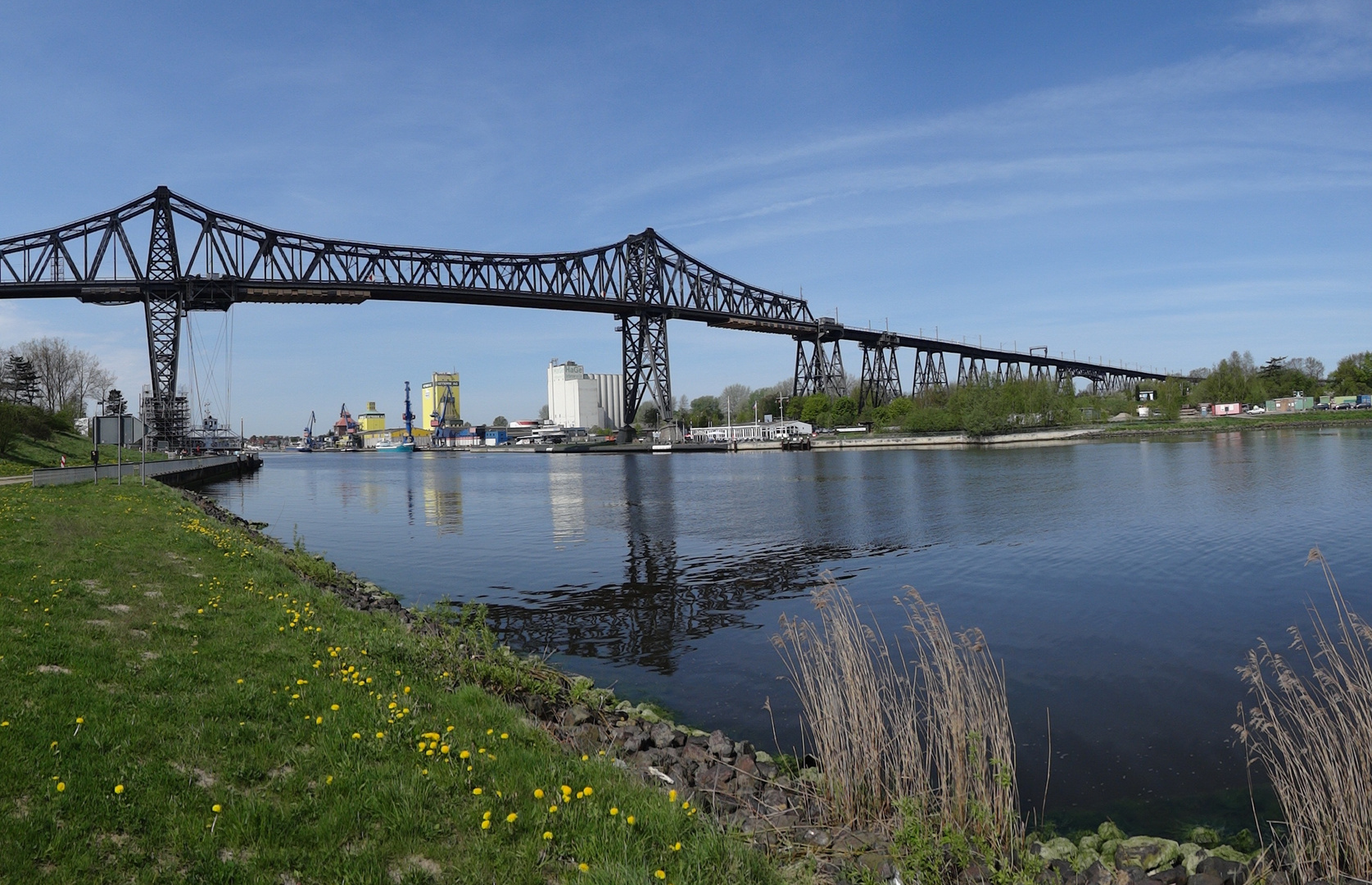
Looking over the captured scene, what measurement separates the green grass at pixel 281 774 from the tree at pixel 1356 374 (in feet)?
492

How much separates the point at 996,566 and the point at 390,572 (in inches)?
597

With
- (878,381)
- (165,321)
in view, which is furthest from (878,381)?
(165,321)

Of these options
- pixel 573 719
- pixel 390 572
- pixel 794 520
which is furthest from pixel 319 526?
pixel 573 719

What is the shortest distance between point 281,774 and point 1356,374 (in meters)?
153

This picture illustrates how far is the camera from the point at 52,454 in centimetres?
4797

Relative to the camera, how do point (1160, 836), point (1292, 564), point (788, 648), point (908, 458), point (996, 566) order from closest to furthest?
point (1160, 836) → point (788, 648) → point (1292, 564) → point (996, 566) → point (908, 458)

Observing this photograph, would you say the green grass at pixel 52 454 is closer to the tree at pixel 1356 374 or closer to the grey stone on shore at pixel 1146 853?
the grey stone on shore at pixel 1146 853

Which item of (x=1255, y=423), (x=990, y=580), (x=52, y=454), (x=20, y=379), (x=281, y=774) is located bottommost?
(x=990, y=580)

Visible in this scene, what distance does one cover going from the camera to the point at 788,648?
41.0ft

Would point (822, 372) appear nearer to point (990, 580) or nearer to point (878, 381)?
point (878, 381)

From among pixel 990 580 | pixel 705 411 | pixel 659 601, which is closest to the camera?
pixel 659 601

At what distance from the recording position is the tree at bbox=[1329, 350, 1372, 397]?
117025 mm

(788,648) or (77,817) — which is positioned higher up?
(77,817)

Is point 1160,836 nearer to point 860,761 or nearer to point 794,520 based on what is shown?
point 860,761
